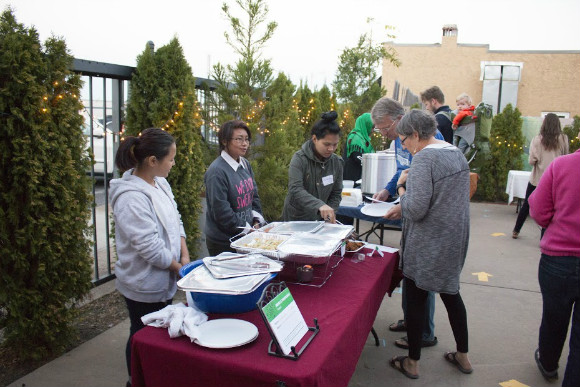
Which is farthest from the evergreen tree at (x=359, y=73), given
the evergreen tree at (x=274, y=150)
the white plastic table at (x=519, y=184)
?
the evergreen tree at (x=274, y=150)

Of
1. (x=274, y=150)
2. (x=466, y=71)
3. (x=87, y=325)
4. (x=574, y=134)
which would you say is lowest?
(x=87, y=325)

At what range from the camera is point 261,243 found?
224 centimetres

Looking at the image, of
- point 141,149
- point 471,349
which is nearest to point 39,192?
point 141,149

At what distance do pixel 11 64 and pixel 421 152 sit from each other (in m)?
2.46

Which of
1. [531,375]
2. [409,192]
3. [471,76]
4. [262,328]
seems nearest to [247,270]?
[262,328]

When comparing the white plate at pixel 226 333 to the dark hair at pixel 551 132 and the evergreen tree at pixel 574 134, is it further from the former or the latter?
the evergreen tree at pixel 574 134

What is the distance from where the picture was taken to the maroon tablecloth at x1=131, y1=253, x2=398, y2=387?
136 centimetres

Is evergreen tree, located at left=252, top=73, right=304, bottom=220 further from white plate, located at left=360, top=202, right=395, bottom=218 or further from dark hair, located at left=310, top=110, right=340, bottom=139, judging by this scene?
dark hair, located at left=310, top=110, right=340, bottom=139

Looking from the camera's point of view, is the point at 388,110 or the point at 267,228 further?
the point at 388,110

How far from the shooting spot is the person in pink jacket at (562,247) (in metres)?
2.40

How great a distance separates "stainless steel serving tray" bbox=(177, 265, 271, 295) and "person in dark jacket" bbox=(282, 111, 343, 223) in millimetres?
1198

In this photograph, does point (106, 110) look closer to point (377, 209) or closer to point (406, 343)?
point (377, 209)

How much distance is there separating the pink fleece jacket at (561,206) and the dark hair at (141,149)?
2.23m

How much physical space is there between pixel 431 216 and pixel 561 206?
2.56 feet
